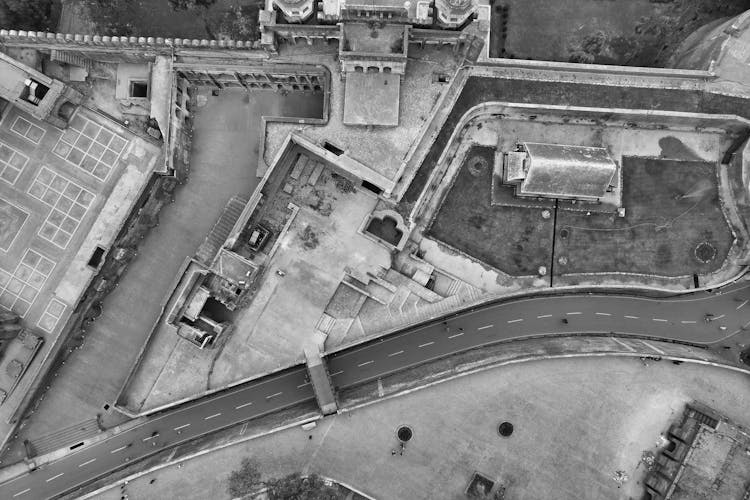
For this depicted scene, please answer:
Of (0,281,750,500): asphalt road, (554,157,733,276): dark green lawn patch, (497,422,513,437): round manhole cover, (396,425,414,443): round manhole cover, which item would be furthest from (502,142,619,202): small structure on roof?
(396,425,414,443): round manhole cover

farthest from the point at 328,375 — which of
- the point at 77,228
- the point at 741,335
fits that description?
the point at 741,335

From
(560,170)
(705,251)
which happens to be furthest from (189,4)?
(705,251)

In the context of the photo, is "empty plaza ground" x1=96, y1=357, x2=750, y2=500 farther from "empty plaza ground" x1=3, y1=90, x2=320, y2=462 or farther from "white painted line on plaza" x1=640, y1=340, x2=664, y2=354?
"empty plaza ground" x1=3, y1=90, x2=320, y2=462

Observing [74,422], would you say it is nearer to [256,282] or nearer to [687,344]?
[256,282]

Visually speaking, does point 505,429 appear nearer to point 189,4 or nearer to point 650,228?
point 650,228

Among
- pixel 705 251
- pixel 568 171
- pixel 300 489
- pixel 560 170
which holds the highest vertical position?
pixel 705 251

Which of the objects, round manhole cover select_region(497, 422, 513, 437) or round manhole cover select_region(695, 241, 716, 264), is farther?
round manhole cover select_region(695, 241, 716, 264)

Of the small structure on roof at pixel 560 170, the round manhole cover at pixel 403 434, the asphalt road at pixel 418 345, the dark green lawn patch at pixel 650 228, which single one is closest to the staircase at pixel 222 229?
the asphalt road at pixel 418 345
